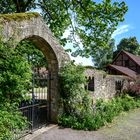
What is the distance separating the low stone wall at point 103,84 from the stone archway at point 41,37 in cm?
473

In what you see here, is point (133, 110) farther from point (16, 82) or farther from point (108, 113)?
point (16, 82)

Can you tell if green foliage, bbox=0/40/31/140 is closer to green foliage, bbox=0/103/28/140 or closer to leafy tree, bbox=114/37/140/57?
green foliage, bbox=0/103/28/140

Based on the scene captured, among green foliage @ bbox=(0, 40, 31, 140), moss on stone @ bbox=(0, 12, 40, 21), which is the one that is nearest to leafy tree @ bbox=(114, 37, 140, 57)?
moss on stone @ bbox=(0, 12, 40, 21)

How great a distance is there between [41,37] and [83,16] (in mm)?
9422

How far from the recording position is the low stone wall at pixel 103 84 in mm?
18688

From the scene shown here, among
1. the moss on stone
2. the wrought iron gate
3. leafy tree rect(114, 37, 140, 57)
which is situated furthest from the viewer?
leafy tree rect(114, 37, 140, 57)

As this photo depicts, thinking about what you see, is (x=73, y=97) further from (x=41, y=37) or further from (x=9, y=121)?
(x=9, y=121)

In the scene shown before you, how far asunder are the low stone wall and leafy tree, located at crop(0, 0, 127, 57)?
7.35 feet

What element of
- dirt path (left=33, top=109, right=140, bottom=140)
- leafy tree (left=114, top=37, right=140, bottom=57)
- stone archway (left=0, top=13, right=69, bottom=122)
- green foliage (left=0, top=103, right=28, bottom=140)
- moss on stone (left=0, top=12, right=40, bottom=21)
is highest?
leafy tree (left=114, top=37, right=140, bottom=57)

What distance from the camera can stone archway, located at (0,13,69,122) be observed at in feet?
30.6

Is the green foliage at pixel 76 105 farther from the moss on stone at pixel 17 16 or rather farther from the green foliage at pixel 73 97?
the moss on stone at pixel 17 16

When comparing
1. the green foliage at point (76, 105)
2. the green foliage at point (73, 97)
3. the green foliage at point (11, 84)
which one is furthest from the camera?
the green foliage at point (73, 97)

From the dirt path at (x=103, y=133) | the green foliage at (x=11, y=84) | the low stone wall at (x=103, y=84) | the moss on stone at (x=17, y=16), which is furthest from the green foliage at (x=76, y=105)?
the green foliage at (x=11, y=84)

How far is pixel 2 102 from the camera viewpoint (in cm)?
781
